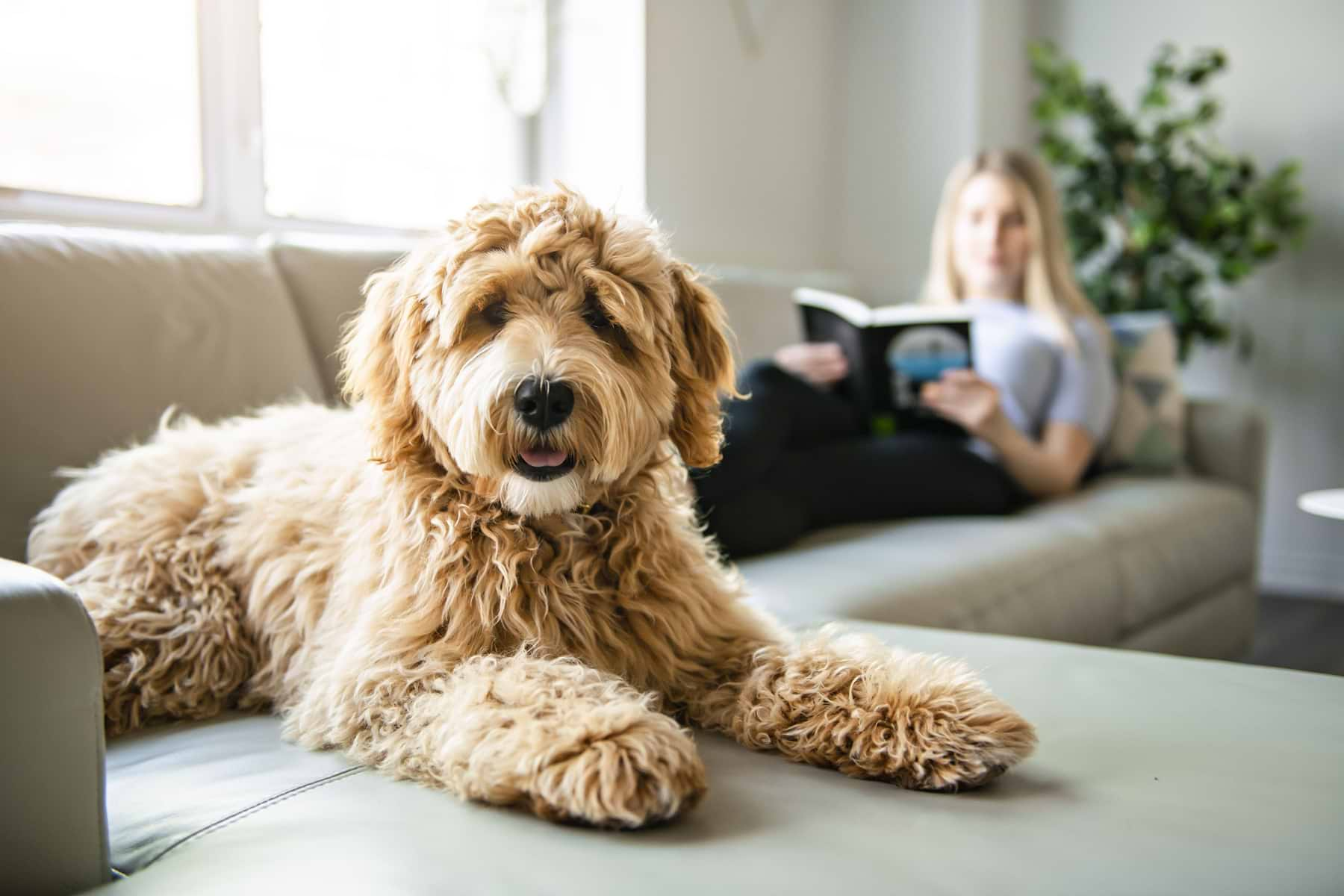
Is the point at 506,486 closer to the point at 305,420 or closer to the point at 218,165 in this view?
the point at 305,420

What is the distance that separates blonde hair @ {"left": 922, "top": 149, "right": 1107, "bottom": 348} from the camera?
3645 millimetres

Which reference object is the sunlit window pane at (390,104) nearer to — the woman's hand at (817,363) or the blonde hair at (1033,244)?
the woman's hand at (817,363)

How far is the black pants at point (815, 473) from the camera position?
237 cm

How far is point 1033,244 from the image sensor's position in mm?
3656

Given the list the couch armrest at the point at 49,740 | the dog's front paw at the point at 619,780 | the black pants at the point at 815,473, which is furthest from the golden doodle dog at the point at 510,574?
the black pants at the point at 815,473

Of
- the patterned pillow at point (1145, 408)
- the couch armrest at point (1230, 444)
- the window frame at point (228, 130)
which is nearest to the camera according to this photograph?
the window frame at point (228, 130)

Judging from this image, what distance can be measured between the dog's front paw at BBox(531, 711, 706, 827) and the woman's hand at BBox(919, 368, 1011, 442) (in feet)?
7.43

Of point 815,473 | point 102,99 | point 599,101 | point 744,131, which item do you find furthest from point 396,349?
point 744,131

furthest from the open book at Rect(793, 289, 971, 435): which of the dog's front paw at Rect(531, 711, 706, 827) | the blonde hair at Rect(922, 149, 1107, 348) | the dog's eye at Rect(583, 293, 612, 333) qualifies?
the dog's front paw at Rect(531, 711, 706, 827)

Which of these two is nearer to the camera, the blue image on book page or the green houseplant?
the blue image on book page

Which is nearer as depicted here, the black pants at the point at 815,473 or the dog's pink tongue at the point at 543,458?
the dog's pink tongue at the point at 543,458

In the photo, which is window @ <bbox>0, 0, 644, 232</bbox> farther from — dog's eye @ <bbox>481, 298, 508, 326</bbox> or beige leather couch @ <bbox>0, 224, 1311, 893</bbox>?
dog's eye @ <bbox>481, 298, 508, 326</bbox>

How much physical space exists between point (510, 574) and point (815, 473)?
62.5 inches

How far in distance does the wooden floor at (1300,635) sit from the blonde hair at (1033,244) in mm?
1351
